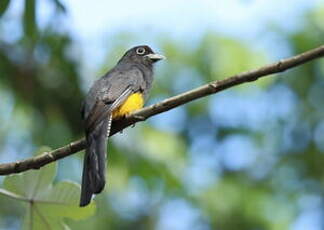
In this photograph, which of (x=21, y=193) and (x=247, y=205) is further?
(x=247, y=205)

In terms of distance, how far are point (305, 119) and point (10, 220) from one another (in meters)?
3.43

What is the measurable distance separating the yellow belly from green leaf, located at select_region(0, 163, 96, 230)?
24.4 inches

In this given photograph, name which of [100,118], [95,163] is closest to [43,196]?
[95,163]

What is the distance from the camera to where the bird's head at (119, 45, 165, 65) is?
→ 19.1 feet

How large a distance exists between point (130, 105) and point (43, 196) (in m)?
0.93

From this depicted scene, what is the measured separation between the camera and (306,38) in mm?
9523

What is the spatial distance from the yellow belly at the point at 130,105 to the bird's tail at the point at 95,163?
25 cm

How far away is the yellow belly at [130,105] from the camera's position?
4.64 meters

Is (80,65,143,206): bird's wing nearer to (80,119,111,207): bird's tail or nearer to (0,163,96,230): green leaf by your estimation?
(80,119,111,207): bird's tail

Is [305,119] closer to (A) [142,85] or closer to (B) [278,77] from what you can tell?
(B) [278,77]

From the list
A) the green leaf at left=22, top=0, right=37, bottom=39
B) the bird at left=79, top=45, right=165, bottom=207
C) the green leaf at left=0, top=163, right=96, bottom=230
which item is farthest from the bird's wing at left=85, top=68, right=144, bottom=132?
the green leaf at left=22, top=0, right=37, bottom=39

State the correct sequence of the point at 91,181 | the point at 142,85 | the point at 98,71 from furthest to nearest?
the point at 98,71 < the point at 142,85 < the point at 91,181

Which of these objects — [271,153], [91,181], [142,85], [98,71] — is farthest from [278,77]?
[91,181]

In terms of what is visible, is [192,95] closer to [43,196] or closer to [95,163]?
[95,163]
